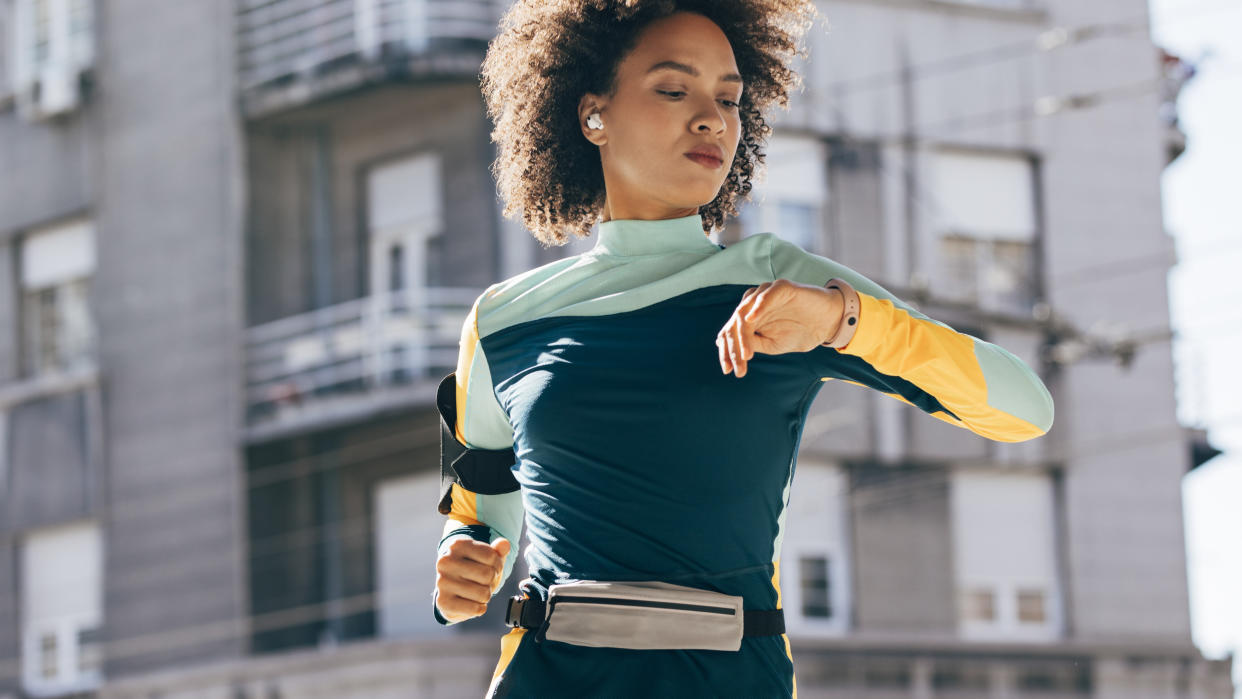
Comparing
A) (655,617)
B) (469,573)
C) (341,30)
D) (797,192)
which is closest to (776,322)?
(655,617)

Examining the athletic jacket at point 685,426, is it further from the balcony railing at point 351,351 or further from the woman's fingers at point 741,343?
the balcony railing at point 351,351

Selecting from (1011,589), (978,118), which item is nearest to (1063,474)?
(1011,589)

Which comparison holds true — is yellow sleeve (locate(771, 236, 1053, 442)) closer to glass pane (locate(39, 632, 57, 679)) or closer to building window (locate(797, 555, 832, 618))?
building window (locate(797, 555, 832, 618))

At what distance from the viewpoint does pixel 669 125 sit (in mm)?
3303

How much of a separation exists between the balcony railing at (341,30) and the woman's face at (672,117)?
1472 centimetres

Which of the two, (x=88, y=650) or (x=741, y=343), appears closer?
(x=741, y=343)

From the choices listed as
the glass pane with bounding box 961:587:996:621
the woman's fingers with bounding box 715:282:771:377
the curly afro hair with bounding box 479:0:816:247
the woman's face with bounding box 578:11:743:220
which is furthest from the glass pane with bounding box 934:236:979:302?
the woman's fingers with bounding box 715:282:771:377

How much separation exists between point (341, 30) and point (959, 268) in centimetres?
676

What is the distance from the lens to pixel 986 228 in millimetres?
20250

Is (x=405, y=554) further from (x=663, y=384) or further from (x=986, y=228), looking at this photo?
(x=663, y=384)

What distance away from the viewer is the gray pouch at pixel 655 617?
2.93 m

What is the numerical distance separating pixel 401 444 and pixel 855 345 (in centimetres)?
1554

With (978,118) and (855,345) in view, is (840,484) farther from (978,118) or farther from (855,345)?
(855,345)

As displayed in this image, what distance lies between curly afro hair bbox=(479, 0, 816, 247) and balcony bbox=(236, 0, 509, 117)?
47.0 feet
